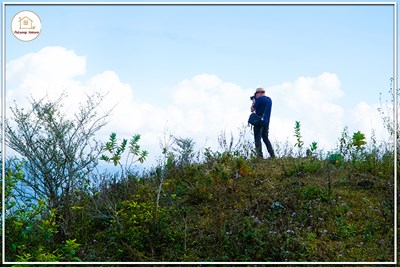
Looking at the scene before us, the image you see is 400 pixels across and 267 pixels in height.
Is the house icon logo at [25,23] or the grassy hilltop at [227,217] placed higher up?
the house icon logo at [25,23]

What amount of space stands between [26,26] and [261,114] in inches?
147

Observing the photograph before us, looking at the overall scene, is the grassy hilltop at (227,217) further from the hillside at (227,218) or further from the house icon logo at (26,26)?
the house icon logo at (26,26)

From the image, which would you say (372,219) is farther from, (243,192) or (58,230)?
(58,230)

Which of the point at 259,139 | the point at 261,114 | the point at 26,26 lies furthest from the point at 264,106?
the point at 26,26

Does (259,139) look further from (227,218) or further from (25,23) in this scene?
(25,23)

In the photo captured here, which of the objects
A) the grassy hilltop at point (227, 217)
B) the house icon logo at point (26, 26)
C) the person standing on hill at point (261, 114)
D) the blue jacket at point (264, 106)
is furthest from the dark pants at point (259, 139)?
the house icon logo at point (26, 26)

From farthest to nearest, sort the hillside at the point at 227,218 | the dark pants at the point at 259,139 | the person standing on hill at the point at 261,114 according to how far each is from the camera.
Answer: the dark pants at the point at 259,139, the person standing on hill at the point at 261,114, the hillside at the point at 227,218

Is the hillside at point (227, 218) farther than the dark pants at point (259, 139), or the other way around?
the dark pants at point (259, 139)

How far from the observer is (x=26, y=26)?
7070 mm

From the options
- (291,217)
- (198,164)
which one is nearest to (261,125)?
(198,164)

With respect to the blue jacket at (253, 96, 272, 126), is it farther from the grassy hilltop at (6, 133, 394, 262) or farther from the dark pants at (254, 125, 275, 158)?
the grassy hilltop at (6, 133, 394, 262)

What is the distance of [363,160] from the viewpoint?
31.7ft

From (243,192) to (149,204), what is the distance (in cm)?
144

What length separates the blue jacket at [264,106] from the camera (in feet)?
26.4
